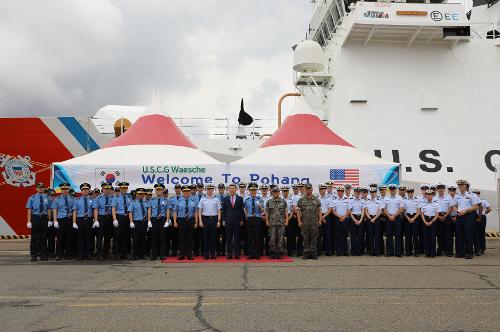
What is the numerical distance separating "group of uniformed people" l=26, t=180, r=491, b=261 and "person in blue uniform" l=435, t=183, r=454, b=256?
22 mm

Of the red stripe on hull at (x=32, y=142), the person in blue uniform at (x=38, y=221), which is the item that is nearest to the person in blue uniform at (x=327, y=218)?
the person in blue uniform at (x=38, y=221)

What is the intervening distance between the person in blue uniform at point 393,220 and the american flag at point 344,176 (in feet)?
2.65

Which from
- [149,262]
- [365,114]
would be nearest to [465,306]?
[149,262]

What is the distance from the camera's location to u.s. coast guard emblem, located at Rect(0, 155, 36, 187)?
13891mm

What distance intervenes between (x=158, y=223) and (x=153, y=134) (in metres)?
2.88

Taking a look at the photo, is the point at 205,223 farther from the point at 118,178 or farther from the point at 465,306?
the point at 465,306

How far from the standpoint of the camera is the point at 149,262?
9.11 metres

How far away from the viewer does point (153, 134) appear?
11.6 meters

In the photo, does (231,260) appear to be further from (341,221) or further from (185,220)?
(341,221)

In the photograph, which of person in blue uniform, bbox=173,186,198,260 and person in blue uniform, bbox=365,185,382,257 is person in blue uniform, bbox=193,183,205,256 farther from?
person in blue uniform, bbox=365,185,382,257

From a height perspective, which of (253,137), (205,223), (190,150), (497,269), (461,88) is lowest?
(497,269)

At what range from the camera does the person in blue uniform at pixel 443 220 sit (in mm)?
9930

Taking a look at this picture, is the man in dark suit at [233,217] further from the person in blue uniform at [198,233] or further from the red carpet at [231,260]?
the person in blue uniform at [198,233]

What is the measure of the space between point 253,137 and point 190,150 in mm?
6690
